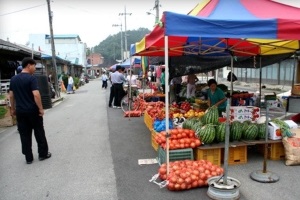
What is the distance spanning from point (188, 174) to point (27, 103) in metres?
3.46

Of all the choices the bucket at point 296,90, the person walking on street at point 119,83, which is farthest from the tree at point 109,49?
the bucket at point 296,90

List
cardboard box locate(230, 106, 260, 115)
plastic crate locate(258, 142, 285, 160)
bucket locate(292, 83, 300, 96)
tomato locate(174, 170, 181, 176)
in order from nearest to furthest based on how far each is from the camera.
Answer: tomato locate(174, 170, 181, 176)
plastic crate locate(258, 142, 285, 160)
cardboard box locate(230, 106, 260, 115)
bucket locate(292, 83, 300, 96)

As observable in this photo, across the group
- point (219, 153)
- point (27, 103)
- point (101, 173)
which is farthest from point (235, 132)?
point (27, 103)

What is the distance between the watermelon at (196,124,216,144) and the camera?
5.29 metres

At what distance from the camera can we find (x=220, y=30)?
4375 millimetres

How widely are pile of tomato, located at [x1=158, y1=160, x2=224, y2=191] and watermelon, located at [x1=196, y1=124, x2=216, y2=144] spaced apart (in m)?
0.58

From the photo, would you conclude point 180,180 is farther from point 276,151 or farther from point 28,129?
point 28,129

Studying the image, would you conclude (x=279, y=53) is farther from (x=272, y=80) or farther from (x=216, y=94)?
(x=272, y=80)

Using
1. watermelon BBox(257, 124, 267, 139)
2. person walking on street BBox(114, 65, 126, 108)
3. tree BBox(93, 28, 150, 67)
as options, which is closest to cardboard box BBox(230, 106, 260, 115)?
watermelon BBox(257, 124, 267, 139)

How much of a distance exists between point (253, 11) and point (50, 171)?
195 inches

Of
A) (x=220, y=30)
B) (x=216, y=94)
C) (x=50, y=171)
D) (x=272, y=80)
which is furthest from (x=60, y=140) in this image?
(x=272, y=80)

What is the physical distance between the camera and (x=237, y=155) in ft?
18.1

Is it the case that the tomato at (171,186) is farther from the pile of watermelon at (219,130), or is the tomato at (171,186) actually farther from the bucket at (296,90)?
the bucket at (296,90)

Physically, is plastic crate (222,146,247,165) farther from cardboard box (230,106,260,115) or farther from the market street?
cardboard box (230,106,260,115)
